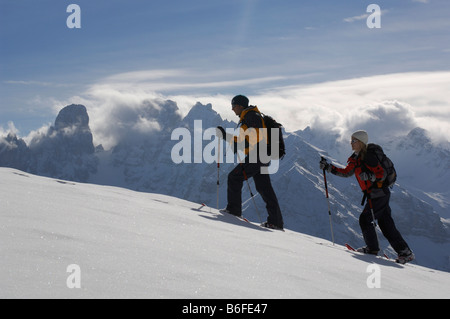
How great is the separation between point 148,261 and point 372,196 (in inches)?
238

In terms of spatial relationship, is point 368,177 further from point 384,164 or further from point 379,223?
point 379,223

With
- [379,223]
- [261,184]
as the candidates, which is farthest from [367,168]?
[261,184]

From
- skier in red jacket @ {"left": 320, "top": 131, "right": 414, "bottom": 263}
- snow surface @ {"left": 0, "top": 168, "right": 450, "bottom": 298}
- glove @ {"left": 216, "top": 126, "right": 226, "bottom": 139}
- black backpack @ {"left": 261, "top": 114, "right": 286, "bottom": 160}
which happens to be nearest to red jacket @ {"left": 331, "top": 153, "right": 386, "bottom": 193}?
skier in red jacket @ {"left": 320, "top": 131, "right": 414, "bottom": 263}

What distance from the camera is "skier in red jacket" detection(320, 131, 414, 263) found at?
8750 mm

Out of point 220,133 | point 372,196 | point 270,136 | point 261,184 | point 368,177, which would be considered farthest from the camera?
point 220,133

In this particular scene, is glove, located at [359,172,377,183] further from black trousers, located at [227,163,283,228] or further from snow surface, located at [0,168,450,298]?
snow surface, located at [0,168,450,298]

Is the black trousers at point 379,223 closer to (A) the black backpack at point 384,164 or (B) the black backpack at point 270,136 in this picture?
(A) the black backpack at point 384,164

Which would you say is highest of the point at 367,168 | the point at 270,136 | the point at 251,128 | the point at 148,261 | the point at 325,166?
the point at 251,128

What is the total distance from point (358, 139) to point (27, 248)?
270 inches

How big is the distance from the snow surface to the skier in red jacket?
222 centimetres

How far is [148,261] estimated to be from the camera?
435 centimetres

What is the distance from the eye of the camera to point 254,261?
5082 millimetres
